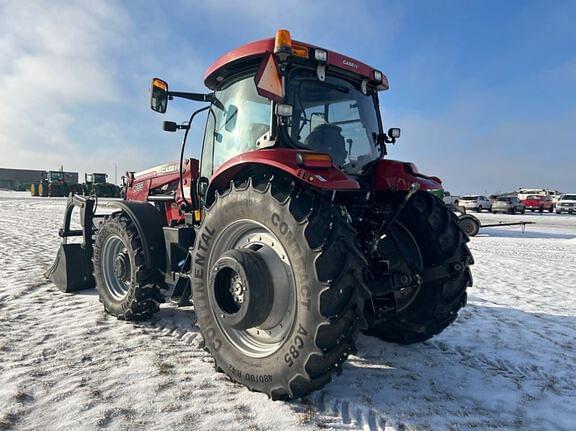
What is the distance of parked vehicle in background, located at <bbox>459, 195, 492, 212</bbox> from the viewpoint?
32.9 meters

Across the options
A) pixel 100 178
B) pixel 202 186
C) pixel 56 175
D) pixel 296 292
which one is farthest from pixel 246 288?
pixel 56 175

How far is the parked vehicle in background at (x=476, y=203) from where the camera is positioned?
3294 cm

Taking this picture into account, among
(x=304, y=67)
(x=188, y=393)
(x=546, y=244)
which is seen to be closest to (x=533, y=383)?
(x=188, y=393)

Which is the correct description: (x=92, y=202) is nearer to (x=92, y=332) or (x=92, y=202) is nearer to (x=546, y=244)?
(x=92, y=332)

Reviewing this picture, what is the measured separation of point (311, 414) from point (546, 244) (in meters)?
12.6

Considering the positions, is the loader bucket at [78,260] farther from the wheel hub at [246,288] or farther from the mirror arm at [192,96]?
the wheel hub at [246,288]

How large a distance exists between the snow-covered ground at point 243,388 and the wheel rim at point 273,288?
33cm

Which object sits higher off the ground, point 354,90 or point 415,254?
point 354,90

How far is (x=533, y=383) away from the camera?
10.5ft

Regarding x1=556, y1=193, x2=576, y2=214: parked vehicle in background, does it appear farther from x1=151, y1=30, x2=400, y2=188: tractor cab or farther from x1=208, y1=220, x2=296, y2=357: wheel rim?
x1=208, y1=220, x2=296, y2=357: wheel rim

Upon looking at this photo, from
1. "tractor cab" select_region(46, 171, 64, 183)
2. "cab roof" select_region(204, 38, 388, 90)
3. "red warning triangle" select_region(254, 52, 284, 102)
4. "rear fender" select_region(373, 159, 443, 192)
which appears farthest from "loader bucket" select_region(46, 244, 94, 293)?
"tractor cab" select_region(46, 171, 64, 183)

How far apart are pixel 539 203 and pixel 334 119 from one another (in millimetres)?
38608

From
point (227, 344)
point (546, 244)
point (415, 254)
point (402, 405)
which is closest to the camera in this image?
point (402, 405)

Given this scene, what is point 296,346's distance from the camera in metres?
2.62
